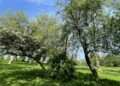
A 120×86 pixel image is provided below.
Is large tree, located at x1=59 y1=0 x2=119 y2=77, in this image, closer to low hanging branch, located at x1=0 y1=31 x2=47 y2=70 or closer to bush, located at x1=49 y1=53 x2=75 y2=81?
bush, located at x1=49 y1=53 x2=75 y2=81

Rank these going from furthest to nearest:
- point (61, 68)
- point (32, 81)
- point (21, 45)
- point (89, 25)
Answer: point (21, 45) < point (89, 25) < point (61, 68) < point (32, 81)

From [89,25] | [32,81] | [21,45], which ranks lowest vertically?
[32,81]

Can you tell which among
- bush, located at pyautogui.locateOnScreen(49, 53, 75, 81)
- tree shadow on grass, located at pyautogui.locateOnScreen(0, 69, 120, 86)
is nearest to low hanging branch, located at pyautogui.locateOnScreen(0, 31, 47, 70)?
tree shadow on grass, located at pyautogui.locateOnScreen(0, 69, 120, 86)

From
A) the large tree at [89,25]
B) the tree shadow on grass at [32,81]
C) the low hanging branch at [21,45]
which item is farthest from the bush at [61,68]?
the low hanging branch at [21,45]

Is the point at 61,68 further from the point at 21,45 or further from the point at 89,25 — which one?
the point at 21,45

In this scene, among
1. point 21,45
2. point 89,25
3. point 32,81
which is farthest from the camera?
point 21,45

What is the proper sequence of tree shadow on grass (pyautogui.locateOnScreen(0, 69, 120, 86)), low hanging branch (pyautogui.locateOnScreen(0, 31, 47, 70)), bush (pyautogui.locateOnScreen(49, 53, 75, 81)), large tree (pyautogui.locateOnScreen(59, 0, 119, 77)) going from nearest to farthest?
tree shadow on grass (pyautogui.locateOnScreen(0, 69, 120, 86)) < bush (pyautogui.locateOnScreen(49, 53, 75, 81)) < large tree (pyautogui.locateOnScreen(59, 0, 119, 77)) < low hanging branch (pyautogui.locateOnScreen(0, 31, 47, 70))

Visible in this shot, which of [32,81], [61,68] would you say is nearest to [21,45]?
[61,68]

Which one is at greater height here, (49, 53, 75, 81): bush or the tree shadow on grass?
(49, 53, 75, 81): bush

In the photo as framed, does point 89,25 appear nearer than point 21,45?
Yes

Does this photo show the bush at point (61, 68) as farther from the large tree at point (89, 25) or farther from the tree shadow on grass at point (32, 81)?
the large tree at point (89, 25)

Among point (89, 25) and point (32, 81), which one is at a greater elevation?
point (89, 25)

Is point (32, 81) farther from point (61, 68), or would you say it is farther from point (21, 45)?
point (21, 45)

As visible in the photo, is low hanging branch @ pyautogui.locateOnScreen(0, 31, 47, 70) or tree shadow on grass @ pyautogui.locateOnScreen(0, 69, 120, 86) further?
low hanging branch @ pyautogui.locateOnScreen(0, 31, 47, 70)
